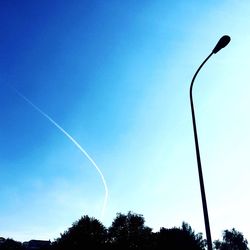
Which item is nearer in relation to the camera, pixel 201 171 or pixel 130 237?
pixel 201 171

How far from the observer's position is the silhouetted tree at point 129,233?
308 feet

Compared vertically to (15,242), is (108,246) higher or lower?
lower

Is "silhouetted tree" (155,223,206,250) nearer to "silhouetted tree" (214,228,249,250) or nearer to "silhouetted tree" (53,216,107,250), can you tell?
"silhouetted tree" (53,216,107,250)

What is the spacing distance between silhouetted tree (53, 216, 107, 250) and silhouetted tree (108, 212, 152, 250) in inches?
243

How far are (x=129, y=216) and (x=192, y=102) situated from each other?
312ft

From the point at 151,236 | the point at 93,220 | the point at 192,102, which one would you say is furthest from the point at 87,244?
the point at 192,102

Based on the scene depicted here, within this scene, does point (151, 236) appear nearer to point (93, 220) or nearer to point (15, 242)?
point (93, 220)

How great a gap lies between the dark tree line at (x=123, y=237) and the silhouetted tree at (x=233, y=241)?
69956 millimetres

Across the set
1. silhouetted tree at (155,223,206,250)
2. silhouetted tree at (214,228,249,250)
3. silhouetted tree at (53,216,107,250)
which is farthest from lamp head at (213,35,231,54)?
silhouetted tree at (214,228,249,250)

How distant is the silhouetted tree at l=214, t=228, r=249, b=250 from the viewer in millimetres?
150625

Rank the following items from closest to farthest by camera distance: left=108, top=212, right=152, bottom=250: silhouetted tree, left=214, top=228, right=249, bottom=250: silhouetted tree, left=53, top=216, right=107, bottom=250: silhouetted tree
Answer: left=53, top=216, right=107, bottom=250: silhouetted tree → left=108, top=212, right=152, bottom=250: silhouetted tree → left=214, top=228, right=249, bottom=250: silhouetted tree

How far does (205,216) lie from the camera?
9.42m

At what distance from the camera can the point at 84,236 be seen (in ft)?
282

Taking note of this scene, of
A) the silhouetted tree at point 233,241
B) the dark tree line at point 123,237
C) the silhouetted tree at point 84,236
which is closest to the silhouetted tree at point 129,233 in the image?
the dark tree line at point 123,237
